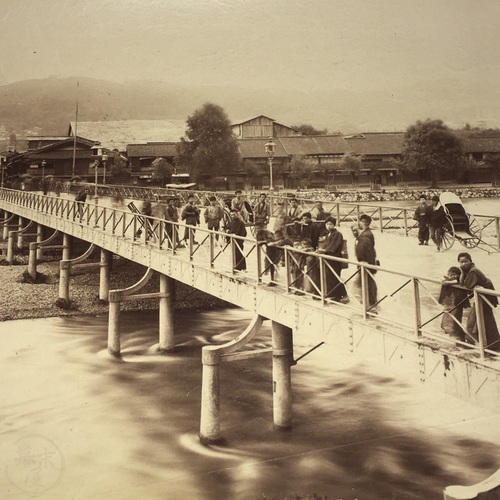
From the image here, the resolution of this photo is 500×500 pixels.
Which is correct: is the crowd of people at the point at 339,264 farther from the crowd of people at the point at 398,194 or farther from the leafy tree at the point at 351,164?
the leafy tree at the point at 351,164

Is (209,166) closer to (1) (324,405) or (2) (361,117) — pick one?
(1) (324,405)

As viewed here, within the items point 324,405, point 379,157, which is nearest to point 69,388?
point 324,405

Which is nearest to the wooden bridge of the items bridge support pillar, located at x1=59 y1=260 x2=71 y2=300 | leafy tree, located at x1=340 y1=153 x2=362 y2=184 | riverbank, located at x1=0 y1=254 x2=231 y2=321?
bridge support pillar, located at x1=59 y1=260 x2=71 y2=300

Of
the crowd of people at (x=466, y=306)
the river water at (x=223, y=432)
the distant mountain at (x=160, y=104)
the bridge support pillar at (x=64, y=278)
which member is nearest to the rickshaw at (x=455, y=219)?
the river water at (x=223, y=432)

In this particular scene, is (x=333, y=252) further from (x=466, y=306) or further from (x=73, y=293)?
(x=73, y=293)

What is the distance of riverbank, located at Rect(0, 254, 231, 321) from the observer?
1838 centimetres

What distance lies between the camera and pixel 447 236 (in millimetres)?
12859

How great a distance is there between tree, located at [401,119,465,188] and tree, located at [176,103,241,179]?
14.3 m

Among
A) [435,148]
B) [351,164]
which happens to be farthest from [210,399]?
[351,164]

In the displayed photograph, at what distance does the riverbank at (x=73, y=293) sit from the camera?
723 inches

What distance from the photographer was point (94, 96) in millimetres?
78875

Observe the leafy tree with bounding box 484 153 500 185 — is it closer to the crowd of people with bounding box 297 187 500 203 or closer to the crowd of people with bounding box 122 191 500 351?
the crowd of people with bounding box 297 187 500 203

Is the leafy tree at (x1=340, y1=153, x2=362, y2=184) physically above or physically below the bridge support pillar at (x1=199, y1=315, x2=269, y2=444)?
above

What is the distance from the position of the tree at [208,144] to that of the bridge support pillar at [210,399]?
3080 cm
